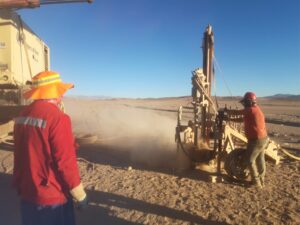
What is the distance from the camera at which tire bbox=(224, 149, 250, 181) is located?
7.81 metres

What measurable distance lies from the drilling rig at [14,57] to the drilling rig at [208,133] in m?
4.32

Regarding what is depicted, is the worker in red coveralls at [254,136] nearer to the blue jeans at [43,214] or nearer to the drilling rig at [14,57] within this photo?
the blue jeans at [43,214]

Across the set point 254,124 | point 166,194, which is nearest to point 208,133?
point 254,124

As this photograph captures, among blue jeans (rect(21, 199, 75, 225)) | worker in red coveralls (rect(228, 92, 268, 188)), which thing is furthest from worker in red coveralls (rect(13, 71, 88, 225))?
worker in red coveralls (rect(228, 92, 268, 188))

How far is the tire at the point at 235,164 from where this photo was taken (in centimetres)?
781

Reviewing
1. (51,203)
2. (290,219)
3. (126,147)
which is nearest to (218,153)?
(290,219)

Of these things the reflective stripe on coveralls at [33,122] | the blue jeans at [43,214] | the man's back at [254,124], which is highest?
the reflective stripe on coveralls at [33,122]

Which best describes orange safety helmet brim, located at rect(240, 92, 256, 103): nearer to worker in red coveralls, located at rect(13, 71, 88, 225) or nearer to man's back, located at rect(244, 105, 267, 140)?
man's back, located at rect(244, 105, 267, 140)

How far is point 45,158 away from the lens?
9.75 feet

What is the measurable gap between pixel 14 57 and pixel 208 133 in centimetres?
559

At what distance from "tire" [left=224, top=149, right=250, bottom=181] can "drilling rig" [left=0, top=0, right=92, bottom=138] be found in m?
6.12

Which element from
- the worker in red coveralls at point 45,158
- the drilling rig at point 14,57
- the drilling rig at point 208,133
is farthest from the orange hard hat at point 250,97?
the drilling rig at point 14,57

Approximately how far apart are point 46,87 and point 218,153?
18.7 feet

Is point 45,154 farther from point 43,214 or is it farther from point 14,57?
point 14,57
